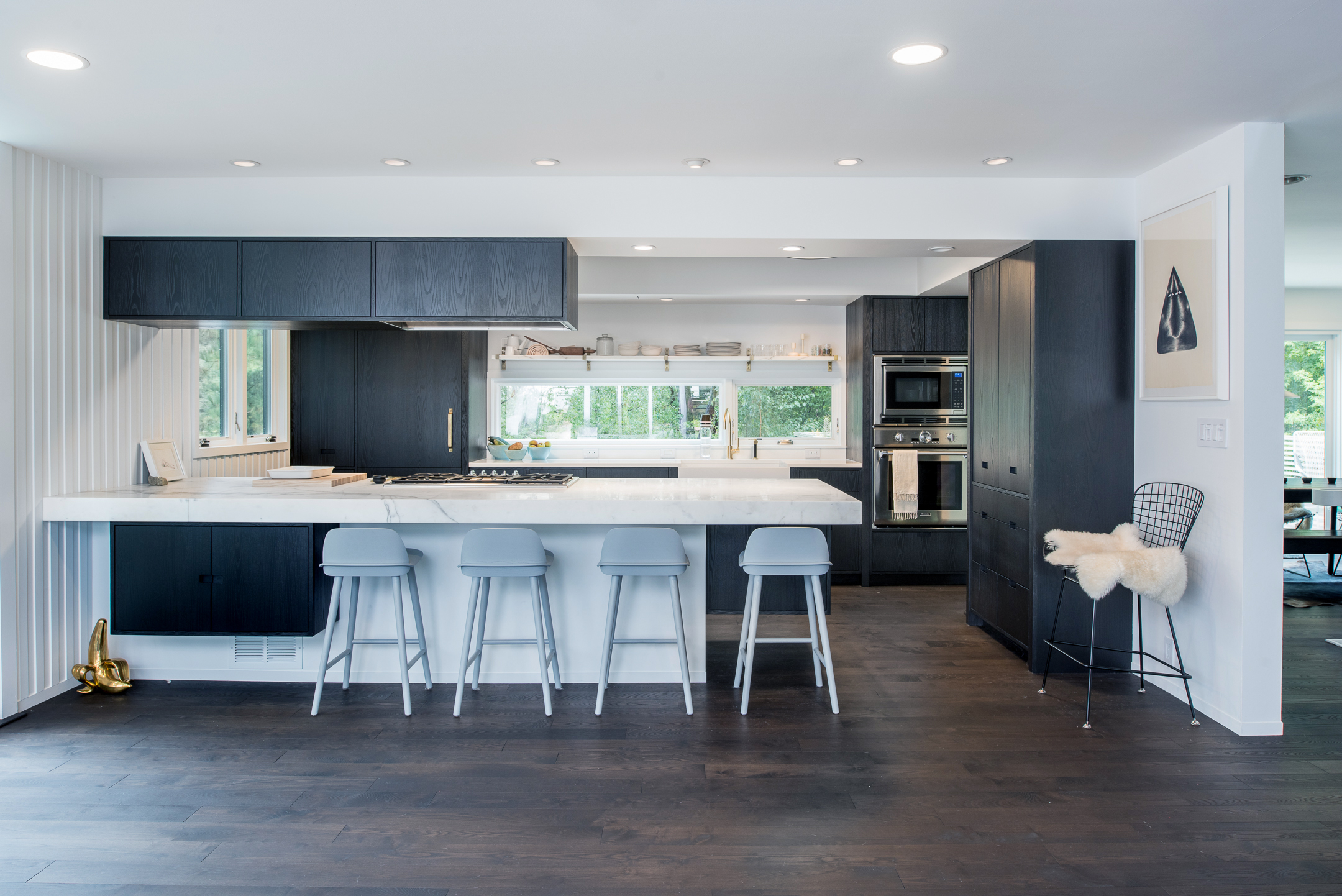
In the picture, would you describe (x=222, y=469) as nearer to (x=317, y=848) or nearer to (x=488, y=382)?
(x=488, y=382)

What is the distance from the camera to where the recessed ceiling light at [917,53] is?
8.40 ft

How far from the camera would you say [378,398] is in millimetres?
6055

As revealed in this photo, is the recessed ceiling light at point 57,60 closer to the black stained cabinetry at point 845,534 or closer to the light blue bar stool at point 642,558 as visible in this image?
the light blue bar stool at point 642,558

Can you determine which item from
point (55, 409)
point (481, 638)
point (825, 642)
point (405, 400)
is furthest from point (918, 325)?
point (55, 409)

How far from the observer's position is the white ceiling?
2.38 m

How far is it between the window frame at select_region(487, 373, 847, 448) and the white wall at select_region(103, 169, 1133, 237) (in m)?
2.68

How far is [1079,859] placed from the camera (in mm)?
2324

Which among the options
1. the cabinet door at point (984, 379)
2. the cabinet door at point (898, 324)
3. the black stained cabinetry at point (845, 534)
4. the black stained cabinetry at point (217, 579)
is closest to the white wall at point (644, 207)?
the cabinet door at point (984, 379)

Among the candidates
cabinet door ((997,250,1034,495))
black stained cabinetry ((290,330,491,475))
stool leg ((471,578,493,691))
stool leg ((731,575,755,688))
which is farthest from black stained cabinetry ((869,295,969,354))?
stool leg ((471,578,493,691))

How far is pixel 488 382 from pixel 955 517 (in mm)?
3849

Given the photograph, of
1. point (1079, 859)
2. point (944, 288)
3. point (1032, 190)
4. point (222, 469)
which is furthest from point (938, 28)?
point (222, 469)

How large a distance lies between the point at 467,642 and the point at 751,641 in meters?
1.22

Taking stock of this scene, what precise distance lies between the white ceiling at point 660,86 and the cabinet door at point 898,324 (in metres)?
2.01

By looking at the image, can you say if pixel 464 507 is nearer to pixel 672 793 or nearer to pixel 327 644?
pixel 327 644
